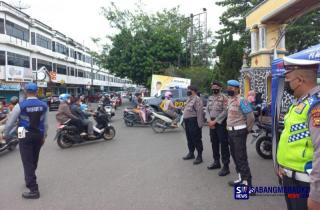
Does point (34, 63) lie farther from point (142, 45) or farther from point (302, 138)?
point (302, 138)

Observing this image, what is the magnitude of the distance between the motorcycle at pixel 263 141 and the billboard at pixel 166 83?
624 inches

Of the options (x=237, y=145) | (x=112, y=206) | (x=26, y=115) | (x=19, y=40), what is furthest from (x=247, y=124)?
(x=19, y=40)

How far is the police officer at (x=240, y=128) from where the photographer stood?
5.41 metres

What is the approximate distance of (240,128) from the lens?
5.46 meters

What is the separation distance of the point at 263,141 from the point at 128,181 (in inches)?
141

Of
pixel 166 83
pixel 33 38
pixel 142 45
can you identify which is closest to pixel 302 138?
pixel 166 83

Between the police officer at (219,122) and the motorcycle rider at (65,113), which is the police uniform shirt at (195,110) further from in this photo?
the motorcycle rider at (65,113)

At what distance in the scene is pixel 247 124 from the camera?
18.0 feet

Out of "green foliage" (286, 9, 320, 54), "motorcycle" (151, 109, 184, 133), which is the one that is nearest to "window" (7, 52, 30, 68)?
"green foliage" (286, 9, 320, 54)

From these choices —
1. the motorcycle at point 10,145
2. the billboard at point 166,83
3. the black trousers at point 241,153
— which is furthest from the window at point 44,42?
the black trousers at point 241,153

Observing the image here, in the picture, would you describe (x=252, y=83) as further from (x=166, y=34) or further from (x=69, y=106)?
(x=166, y=34)

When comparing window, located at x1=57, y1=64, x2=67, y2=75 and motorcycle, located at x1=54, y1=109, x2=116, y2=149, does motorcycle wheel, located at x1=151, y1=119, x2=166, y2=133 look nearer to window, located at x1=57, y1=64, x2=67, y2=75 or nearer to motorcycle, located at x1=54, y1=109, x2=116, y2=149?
motorcycle, located at x1=54, y1=109, x2=116, y2=149

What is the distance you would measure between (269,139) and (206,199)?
3550mm

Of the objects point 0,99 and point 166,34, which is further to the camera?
point 166,34
